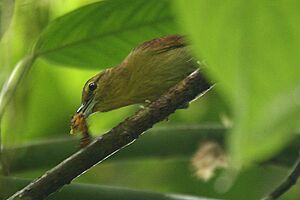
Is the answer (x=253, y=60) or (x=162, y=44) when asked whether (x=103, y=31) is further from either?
(x=253, y=60)

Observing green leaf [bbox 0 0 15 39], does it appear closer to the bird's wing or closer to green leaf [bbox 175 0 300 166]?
the bird's wing

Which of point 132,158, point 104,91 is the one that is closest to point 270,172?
point 132,158

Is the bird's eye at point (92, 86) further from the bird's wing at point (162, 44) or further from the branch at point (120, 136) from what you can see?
the branch at point (120, 136)

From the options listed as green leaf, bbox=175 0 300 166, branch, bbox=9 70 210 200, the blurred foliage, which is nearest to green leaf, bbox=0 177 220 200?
the blurred foliage

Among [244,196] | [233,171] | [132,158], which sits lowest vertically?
[244,196]

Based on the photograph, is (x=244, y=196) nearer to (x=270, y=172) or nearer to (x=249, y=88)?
(x=270, y=172)

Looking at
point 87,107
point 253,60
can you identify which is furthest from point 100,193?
point 253,60
